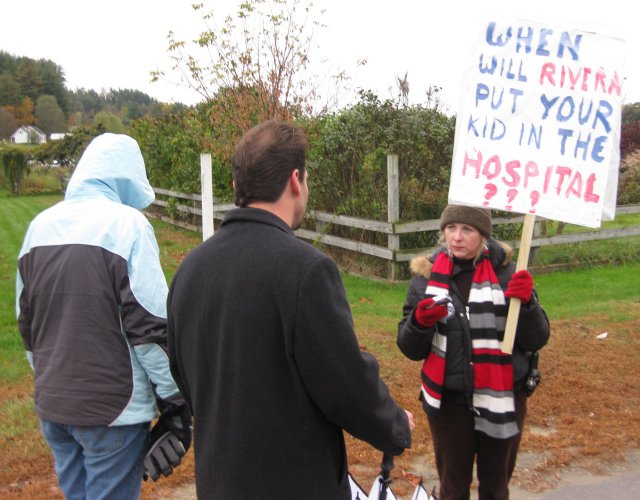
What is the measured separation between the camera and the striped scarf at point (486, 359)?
2918mm

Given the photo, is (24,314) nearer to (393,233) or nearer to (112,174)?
(112,174)

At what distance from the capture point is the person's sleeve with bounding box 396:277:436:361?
2.91m

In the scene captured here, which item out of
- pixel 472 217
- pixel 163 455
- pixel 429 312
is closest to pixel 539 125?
pixel 472 217

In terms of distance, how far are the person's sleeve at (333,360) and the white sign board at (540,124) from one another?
1256 mm

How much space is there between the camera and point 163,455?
2730 millimetres

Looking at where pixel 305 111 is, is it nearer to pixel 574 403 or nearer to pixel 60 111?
pixel 574 403

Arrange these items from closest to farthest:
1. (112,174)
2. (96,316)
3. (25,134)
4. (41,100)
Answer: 1. (96,316)
2. (112,174)
3. (25,134)
4. (41,100)

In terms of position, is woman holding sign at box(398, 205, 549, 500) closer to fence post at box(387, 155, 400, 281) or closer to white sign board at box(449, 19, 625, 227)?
white sign board at box(449, 19, 625, 227)

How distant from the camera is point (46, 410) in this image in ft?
8.66

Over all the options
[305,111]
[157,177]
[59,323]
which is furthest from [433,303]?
[157,177]

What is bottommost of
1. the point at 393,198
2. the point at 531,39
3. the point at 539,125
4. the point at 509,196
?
the point at 393,198

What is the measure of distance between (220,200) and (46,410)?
458 inches

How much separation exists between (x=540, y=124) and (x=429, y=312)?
3.19 feet

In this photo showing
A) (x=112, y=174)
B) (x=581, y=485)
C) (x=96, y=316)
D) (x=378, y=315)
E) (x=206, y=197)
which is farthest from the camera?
(x=378, y=315)
